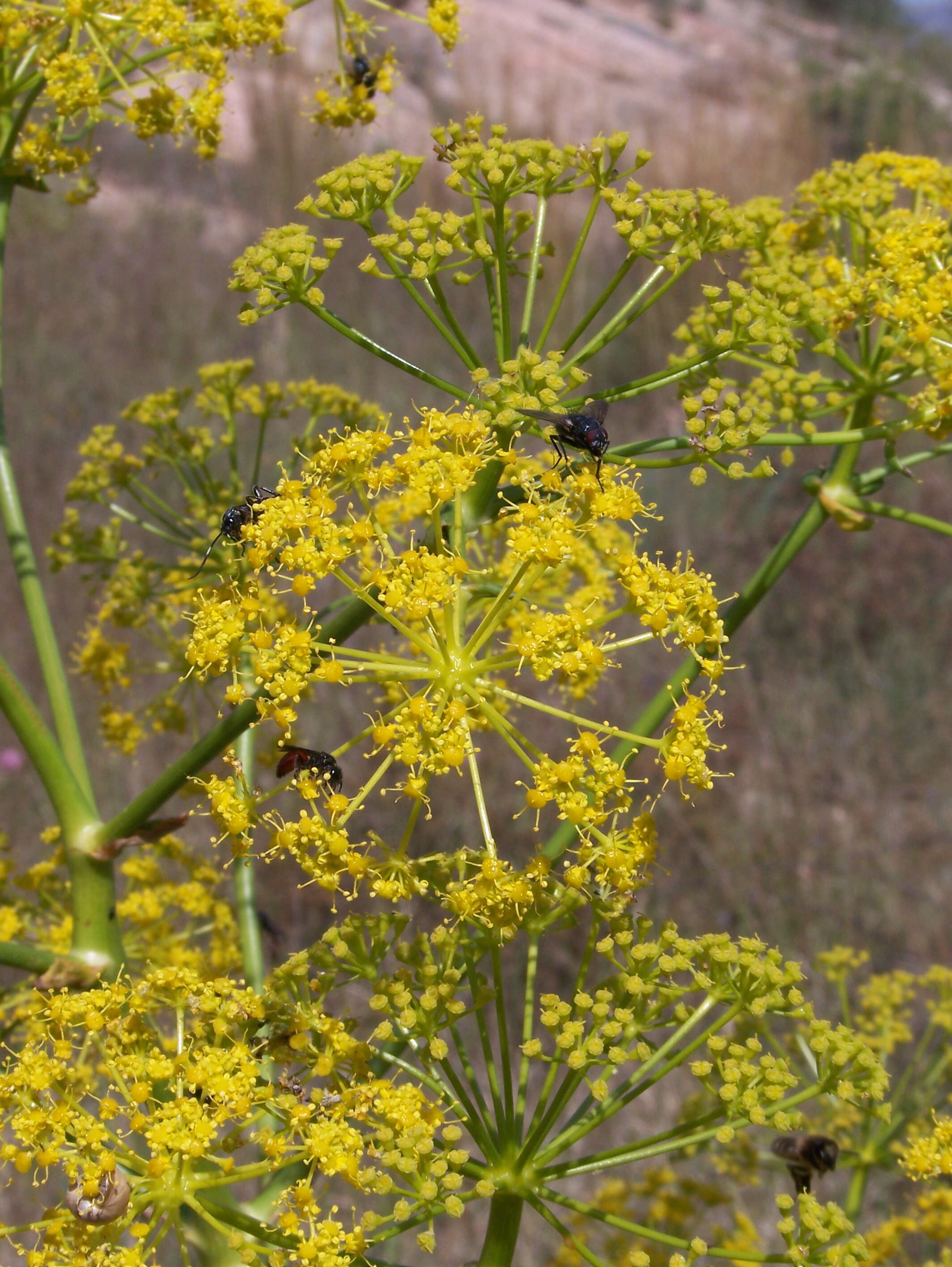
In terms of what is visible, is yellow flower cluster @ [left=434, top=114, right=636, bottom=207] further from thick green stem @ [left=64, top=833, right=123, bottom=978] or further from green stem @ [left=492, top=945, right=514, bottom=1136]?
thick green stem @ [left=64, top=833, right=123, bottom=978]

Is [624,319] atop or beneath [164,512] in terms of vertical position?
atop

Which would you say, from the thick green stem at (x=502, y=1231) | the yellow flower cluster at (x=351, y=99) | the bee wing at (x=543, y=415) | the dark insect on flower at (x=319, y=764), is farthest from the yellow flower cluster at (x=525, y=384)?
the yellow flower cluster at (x=351, y=99)

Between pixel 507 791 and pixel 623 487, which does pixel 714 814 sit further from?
pixel 623 487

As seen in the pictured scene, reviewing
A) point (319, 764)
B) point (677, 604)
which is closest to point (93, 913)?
point (319, 764)

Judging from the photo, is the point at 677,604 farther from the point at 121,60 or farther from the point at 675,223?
the point at 121,60

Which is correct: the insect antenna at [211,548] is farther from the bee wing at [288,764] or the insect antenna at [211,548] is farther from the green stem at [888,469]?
the green stem at [888,469]

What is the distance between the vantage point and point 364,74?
3506 mm

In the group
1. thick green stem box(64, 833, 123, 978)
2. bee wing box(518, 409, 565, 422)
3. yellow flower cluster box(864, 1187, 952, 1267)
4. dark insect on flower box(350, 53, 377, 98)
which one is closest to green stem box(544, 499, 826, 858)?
bee wing box(518, 409, 565, 422)

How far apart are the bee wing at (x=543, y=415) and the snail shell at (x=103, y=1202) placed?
58.5 inches

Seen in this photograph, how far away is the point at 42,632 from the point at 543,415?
131cm

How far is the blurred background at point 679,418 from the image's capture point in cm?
768

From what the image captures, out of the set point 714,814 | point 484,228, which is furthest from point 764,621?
point 484,228

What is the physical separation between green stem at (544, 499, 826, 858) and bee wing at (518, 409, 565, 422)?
546mm

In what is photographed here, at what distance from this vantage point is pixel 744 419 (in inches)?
82.0
